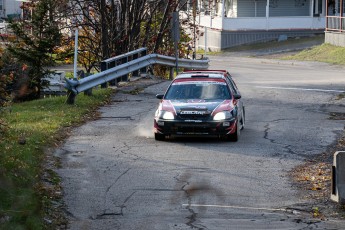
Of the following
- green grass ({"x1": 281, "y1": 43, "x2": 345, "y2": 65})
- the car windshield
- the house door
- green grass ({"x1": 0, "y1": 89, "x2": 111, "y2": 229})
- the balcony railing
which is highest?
the house door

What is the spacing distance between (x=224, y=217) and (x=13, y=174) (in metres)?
3.33

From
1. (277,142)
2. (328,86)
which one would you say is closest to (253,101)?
(328,86)

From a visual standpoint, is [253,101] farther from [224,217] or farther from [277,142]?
[224,217]

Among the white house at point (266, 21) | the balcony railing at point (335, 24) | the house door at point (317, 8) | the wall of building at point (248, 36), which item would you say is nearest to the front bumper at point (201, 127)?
the balcony railing at point (335, 24)

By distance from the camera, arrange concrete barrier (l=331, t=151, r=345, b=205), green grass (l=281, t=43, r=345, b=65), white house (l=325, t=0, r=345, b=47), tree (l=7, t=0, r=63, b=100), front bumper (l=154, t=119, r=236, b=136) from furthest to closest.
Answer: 1. white house (l=325, t=0, r=345, b=47)
2. green grass (l=281, t=43, r=345, b=65)
3. tree (l=7, t=0, r=63, b=100)
4. front bumper (l=154, t=119, r=236, b=136)
5. concrete barrier (l=331, t=151, r=345, b=205)

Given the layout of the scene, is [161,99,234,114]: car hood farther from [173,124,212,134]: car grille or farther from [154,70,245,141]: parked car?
[173,124,212,134]: car grille

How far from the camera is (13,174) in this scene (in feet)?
42.4

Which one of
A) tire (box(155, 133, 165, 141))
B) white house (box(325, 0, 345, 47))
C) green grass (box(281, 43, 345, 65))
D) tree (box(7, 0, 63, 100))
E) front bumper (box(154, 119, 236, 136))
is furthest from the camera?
white house (box(325, 0, 345, 47))

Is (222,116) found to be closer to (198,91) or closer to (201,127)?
(201,127)

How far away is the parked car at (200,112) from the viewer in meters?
18.2

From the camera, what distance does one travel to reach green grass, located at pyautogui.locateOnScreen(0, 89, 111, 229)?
426 inches

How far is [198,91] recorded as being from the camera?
63.6 feet

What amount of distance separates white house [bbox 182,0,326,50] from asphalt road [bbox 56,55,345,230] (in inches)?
1503

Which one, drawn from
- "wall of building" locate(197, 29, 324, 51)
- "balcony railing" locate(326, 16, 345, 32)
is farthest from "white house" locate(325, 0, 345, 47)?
"wall of building" locate(197, 29, 324, 51)
